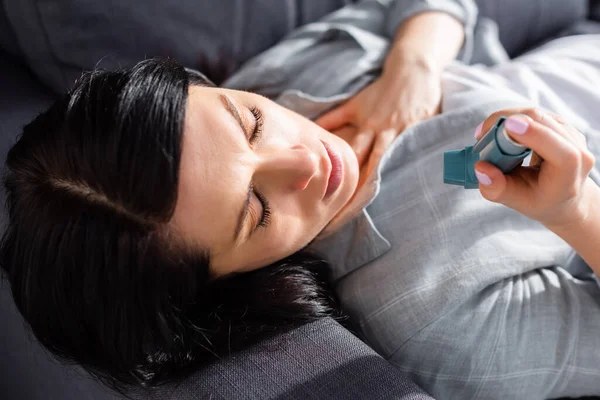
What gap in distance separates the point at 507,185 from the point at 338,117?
0.44 meters

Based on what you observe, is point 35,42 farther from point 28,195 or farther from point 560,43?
point 560,43

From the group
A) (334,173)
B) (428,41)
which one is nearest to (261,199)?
(334,173)

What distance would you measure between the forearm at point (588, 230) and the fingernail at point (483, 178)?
16 cm

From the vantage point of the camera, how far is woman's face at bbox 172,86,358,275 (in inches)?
25.2

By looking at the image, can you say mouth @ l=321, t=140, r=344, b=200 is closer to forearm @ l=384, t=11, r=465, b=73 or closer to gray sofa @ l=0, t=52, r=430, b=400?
gray sofa @ l=0, t=52, r=430, b=400

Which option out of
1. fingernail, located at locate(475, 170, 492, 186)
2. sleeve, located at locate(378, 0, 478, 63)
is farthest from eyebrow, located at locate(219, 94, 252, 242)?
sleeve, located at locate(378, 0, 478, 63)

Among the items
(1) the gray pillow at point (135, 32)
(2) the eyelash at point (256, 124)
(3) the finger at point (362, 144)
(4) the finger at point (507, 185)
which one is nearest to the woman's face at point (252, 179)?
(2) the eyelash at point (256, 124)

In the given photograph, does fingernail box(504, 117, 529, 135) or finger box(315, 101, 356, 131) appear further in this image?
finger box(315, 101, 356, 131)

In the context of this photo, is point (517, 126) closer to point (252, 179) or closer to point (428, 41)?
point (252, 179)

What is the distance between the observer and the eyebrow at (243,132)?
67 centimetres

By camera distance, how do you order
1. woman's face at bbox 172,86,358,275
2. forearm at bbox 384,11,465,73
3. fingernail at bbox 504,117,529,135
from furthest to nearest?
forearm at bbox 384,11,465,73, woman's face at bbox 172,86,358,275, fingernail at bbox 504,117,529,135

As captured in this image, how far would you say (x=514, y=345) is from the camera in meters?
0.74

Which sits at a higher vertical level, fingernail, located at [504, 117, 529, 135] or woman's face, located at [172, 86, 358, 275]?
fingernail, located at [504, 117, 529, 135]

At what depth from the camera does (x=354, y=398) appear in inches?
24.9
